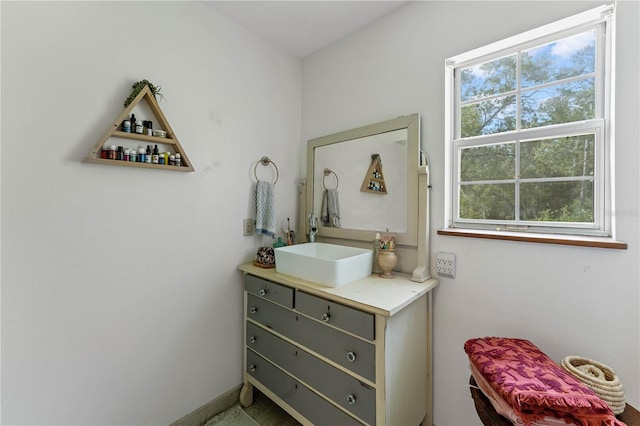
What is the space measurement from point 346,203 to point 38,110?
1.61 m

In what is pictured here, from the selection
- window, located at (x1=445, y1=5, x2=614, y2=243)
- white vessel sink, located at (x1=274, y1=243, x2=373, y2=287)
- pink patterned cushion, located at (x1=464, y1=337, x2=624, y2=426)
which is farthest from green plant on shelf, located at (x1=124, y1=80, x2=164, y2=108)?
pink patterned cushion, located at (x1=464, y1=337, x2=624, y2=426)

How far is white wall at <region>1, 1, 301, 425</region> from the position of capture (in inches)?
43.8

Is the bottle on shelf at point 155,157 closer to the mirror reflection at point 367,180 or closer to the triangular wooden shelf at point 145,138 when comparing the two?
the triangular wooden shelf at point 145,138

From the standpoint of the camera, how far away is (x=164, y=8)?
1.48m

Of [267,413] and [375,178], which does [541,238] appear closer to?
[375,178]

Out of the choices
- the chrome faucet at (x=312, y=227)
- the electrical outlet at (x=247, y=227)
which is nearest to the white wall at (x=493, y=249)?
the chrome faucet at (x=312, y=227)

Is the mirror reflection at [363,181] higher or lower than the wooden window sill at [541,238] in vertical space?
higher

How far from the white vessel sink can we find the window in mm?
547

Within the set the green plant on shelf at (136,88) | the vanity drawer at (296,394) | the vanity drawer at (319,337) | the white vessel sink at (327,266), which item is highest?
the green plant on shelf at (136,88)

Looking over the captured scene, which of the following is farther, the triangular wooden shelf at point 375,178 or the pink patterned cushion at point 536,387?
the triangular wooden shelf at point 375,178

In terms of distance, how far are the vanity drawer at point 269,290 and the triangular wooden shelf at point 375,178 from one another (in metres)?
0.81

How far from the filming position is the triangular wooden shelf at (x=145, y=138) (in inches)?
47.7

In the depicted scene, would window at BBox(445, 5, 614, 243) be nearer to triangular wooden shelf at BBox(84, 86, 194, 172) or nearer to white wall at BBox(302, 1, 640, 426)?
white wall at BBox(302, 1, 640, 426)

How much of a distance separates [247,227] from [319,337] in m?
0.88
